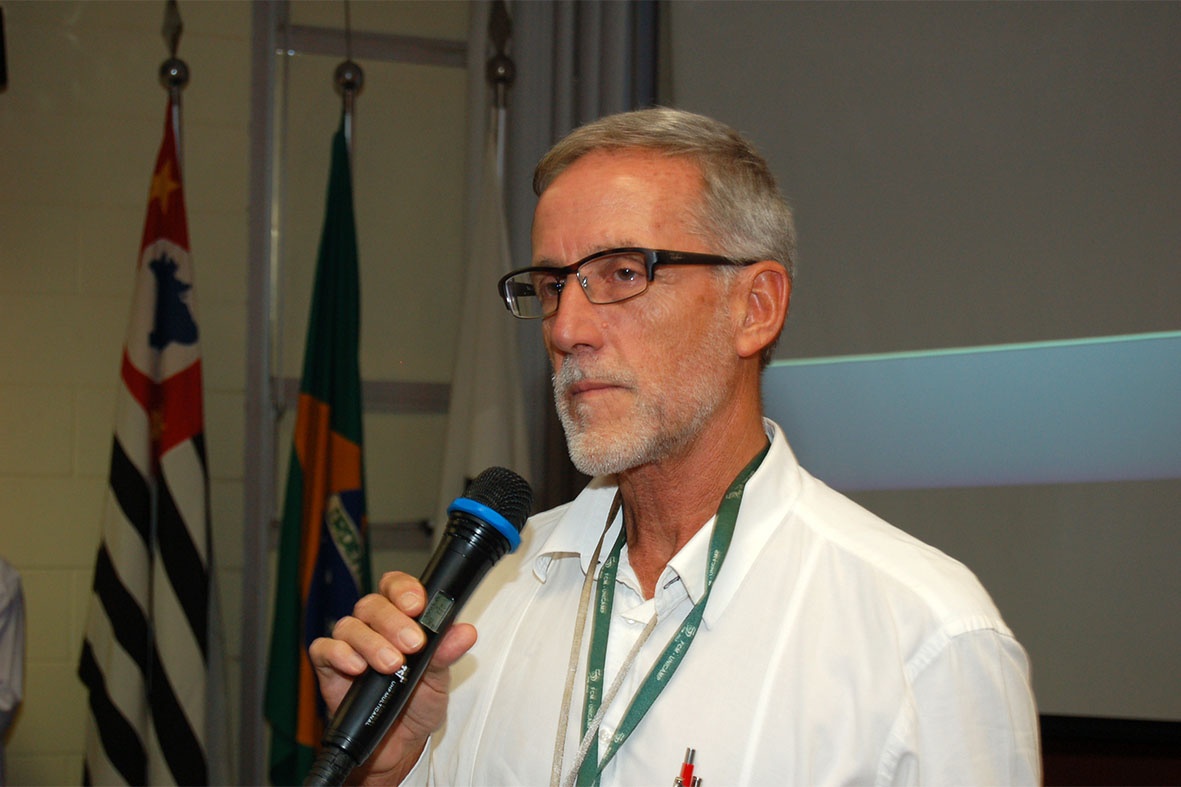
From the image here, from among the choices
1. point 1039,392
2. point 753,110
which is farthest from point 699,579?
point 753,110

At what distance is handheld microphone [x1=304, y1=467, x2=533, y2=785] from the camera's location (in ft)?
3.00

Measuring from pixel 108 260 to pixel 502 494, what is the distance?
8.21 feet

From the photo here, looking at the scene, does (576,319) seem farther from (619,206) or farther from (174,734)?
(174,734)

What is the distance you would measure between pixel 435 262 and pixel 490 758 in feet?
7.44

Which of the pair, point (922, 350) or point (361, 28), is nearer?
point (922, 350)

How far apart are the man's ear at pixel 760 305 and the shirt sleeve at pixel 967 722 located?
0.50 meters

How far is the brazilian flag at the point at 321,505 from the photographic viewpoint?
2854mm

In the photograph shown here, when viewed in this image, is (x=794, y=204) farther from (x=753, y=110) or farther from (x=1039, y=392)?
(x=1039, y=392)

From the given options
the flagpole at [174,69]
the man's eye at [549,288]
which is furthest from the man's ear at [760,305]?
the flagpole at [174,69]

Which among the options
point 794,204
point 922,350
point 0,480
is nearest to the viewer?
point 922,350

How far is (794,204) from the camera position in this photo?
110 inches

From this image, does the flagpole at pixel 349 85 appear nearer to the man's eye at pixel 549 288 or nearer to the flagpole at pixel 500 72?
the flagpole at pixel 500 72

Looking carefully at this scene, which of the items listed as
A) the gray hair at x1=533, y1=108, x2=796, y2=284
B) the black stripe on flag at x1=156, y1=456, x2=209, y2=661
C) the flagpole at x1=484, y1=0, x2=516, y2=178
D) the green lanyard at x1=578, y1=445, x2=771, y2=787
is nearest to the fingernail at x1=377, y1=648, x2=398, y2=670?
the green lanyard at x1=578, y1=445, x2=771, y2=787

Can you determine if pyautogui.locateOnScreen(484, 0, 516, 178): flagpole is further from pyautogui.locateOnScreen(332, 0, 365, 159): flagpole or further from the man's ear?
the man's ear
